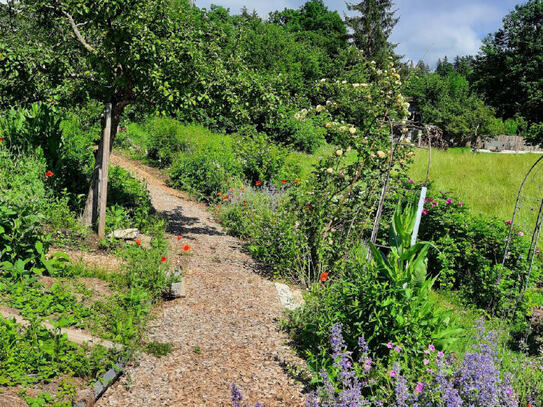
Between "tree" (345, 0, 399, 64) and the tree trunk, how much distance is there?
106 ft

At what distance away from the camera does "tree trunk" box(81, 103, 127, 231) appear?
5.17 meters

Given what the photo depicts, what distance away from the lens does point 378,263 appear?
333cm

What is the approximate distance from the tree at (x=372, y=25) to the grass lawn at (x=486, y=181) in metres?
21.1

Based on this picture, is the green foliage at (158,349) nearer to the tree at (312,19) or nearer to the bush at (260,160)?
the bush at (260,160)

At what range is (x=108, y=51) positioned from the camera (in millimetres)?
4965

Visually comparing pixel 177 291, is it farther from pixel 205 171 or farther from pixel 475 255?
pixel 205 171

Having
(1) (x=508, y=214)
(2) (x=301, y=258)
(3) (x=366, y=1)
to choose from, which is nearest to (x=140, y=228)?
(2) (x=301, y=258)

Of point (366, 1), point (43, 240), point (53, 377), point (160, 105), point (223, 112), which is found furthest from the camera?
point (366, 1)

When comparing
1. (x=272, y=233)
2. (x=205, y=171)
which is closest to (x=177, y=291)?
(x=272, y=233)

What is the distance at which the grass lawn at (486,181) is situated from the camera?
9.41 metres

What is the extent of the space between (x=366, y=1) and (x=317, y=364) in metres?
37.0

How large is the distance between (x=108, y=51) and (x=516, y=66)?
46535 millimetres

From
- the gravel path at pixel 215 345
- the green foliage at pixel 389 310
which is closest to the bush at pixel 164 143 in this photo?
the gravel path at pixel 215 345

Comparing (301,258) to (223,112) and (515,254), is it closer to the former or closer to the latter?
(223,112)
